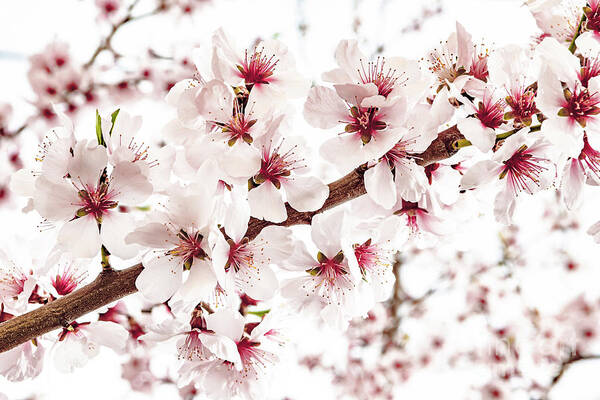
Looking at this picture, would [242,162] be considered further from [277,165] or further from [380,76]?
[380,76]

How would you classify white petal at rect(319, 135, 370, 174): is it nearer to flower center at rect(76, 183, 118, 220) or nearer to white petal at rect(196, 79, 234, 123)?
white petal at rect(196, 79, 234, 123)

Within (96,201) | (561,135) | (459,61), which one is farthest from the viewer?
(459,61)

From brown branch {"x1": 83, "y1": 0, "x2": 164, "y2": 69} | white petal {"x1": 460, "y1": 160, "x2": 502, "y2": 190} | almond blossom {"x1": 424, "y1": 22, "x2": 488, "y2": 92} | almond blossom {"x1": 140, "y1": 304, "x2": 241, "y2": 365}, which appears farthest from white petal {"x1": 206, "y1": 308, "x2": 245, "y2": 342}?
brown branch {"x1": 83, "y1": 0, "x2": 164, "y2": 69}

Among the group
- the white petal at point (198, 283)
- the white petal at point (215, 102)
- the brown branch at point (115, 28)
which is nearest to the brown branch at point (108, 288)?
the white petal at point (198, 283)

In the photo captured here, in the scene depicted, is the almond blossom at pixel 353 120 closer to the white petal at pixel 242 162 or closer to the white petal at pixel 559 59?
the white petal at pixel 242 162

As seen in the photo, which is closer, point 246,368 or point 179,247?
point 179,247

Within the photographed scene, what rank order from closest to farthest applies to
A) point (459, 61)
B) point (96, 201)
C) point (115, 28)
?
point (96, 201) → point (459, 61) → point (115, 28)

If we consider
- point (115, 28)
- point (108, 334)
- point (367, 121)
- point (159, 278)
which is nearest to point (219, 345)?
point (159, 278)
